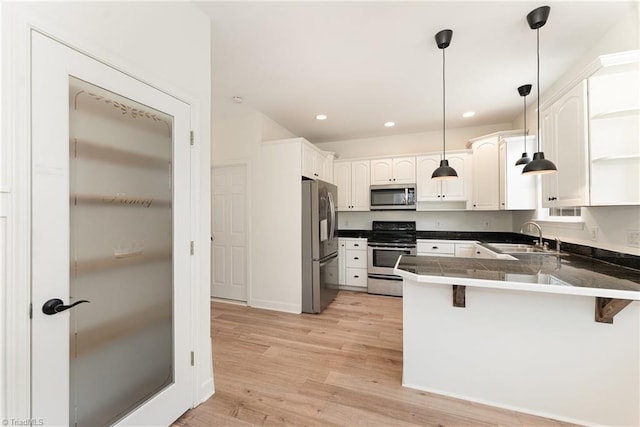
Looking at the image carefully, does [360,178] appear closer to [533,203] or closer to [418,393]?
[533,203]

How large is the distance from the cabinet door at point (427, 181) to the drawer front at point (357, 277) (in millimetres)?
1551

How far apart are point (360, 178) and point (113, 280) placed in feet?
12.9

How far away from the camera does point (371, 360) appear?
234cm

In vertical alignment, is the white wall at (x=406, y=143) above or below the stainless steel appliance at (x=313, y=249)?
above

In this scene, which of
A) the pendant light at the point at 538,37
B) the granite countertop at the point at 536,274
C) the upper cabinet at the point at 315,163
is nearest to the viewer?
the granite countertop at the point at 536,274

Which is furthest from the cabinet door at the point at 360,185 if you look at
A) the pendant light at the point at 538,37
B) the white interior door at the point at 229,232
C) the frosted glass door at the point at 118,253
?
the frosted glass door at the point at 118,253

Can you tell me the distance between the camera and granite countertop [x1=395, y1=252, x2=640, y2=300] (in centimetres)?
142

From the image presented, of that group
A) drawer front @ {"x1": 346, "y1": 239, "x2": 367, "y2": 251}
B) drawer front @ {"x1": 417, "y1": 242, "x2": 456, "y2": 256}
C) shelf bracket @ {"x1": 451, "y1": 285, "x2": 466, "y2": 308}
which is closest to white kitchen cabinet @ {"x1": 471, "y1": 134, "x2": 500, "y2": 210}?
drawer front @ {"x1": 417, "y1": 242, "x2": 456, "y2": 256}

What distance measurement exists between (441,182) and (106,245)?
4.27 metres

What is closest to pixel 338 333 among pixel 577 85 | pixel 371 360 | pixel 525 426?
pixel 371 360

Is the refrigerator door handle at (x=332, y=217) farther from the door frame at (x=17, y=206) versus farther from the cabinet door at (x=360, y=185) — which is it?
the door frame at (x=17, y=206)

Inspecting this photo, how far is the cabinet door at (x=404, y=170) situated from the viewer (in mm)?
4344

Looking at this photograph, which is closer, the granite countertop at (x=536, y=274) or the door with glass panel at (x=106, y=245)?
the door with glass panel at (x=106, y=245)

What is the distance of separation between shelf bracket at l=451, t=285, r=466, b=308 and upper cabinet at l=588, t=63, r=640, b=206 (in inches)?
Answer: 43.1
